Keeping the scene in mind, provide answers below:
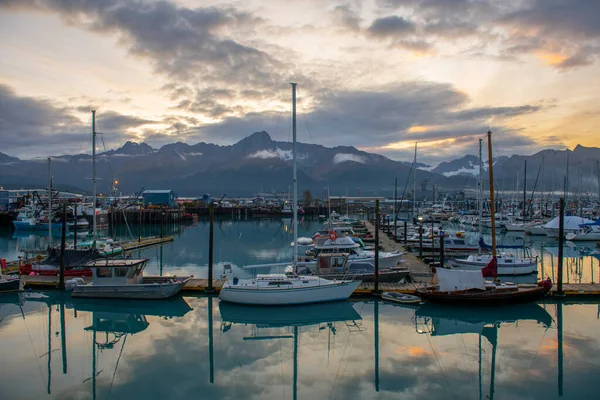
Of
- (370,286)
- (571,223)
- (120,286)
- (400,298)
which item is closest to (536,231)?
(571,223)

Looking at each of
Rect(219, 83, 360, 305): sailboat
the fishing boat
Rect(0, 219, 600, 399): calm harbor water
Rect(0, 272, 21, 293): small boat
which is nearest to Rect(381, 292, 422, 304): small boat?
Rect(0, 219, 600, 399): calm harbor water

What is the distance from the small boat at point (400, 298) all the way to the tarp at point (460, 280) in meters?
1.52

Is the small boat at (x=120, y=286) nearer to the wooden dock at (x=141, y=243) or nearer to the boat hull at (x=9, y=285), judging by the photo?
the boat hull at (x=9, y=285)

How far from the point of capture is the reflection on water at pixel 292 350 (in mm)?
14617

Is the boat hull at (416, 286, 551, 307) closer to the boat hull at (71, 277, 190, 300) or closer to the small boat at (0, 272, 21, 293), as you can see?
the boat hull at (71, 277, 190, 300)

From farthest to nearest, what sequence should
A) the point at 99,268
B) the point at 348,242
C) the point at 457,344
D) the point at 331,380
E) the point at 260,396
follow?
the point at 348,242 → the point at 99,268 → the point at 457,344 → the point at 331,380 → the point at 260,396

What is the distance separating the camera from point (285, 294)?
74.5ft

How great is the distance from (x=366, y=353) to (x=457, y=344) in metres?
4.19

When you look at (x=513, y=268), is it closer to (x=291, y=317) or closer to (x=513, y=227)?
(x=291, y=317)

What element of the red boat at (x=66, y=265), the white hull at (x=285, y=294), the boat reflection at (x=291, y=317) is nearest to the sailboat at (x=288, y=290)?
the white hull at (x=285, y=294)

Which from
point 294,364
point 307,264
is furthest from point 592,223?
point 294,364

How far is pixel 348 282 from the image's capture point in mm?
23359

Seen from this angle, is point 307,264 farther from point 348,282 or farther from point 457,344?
point 457,344

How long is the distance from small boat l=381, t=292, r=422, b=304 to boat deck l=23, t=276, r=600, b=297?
0.62 m
